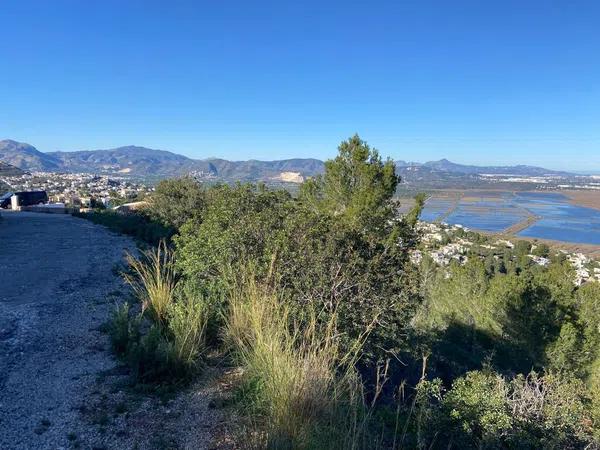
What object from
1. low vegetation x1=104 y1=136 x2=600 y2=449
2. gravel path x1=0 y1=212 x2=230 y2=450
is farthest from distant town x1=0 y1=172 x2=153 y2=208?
low vegetation x1=104 y1=136 x2=600 y2=449

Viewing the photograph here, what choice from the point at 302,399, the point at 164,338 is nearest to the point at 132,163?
the point at 164,338

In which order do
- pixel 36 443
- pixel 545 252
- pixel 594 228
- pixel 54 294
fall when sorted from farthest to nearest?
pixel 594 228 < pixel 545 252 < pixel 54 294 < pixel 36 443

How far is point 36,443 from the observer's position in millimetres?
2553

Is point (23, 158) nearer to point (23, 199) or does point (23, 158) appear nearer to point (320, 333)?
point (23, 199)

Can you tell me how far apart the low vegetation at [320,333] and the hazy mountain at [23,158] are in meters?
122

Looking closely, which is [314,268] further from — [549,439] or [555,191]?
[555,191]

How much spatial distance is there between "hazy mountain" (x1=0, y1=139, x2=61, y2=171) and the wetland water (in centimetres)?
10925

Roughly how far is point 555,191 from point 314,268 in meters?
173

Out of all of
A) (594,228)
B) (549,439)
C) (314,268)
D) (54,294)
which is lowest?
(594,228)

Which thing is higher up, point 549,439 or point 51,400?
point 51,400

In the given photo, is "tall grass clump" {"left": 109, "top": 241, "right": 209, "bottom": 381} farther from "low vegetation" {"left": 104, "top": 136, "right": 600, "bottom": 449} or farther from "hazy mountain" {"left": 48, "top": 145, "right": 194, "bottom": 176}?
"hazy mountain" {"left": 48, "top": 145, "right": 194, "bottom": 176}

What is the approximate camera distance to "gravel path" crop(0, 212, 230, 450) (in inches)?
105

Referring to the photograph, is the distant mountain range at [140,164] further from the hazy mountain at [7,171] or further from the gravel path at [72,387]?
the gravel path at [72,387]

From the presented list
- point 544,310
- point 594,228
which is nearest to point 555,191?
Result: point 594,228
